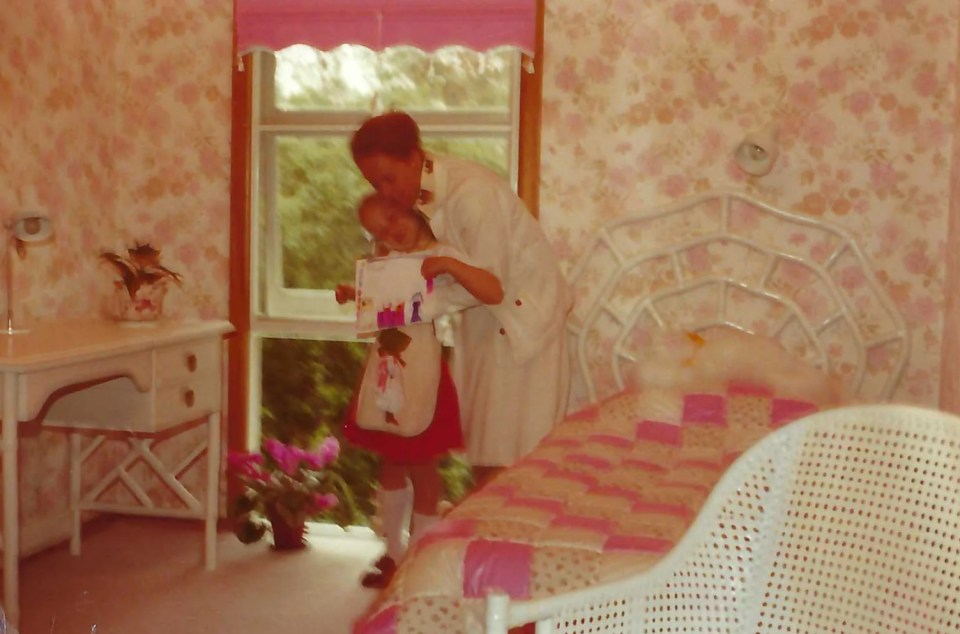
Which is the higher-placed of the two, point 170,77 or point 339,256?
point 170,77

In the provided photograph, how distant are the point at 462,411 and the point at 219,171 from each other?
1.30m

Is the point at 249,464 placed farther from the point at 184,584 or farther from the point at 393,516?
the point at 393,516

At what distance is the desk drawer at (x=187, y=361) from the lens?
115 inches

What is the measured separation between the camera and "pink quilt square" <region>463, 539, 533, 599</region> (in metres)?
1.73

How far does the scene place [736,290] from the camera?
326 centimetres

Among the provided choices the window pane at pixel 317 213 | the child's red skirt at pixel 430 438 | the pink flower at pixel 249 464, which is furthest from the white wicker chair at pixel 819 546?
the window pane at pixel 317 213

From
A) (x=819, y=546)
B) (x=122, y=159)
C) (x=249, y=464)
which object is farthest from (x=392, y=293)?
(x=819, y=546)

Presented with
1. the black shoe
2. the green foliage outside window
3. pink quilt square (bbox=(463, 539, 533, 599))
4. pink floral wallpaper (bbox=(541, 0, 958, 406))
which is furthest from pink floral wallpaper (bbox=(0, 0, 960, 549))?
pink quilt square (bbox=(463, 539, 533, 599))

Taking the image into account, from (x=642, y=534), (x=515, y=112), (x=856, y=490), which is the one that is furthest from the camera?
(x=515, y=112)

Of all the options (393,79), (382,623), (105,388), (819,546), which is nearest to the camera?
(819,546)

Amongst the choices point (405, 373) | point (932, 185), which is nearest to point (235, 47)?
point (405, 373)

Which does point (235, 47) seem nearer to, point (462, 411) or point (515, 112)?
point (515, 112)

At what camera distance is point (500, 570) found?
5.71 feet

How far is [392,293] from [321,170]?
1.03 m
